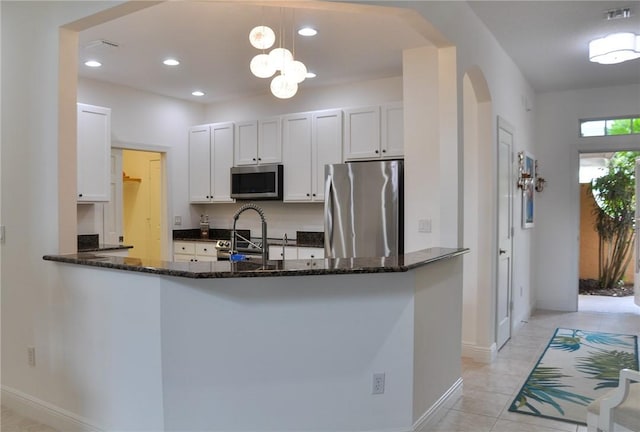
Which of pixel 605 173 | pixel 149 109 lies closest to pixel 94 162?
pixel 149 109

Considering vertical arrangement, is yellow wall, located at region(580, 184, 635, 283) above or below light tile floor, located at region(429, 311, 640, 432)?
above

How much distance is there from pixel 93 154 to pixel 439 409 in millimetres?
3863

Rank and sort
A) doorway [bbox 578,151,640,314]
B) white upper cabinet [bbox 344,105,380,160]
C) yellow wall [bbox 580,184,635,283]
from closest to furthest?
white upper cabinet [bbox 344,105,380,160] → doorway [bbox 578,151,640,314] → yellow wall [bbox 580,184,635,283]

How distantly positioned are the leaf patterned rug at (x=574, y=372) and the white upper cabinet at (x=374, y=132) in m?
2.32

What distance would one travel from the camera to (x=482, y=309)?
4.23 meters

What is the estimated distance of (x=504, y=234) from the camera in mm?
4707

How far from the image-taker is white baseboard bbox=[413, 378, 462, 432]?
271cm

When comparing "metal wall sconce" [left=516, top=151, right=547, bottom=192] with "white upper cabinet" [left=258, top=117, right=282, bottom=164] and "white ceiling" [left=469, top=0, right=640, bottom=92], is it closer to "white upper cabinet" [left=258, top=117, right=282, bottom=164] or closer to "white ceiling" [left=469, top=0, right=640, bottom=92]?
"white ceiling" [left=469, top=0, right=640, bottom=92]

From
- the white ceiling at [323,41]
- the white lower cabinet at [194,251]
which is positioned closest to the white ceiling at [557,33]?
the white ceiling at [323,41]

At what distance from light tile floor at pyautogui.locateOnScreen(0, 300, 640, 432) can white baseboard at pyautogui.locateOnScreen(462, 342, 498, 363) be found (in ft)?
0.19

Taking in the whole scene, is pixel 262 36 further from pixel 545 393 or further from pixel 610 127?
pixel 610 127

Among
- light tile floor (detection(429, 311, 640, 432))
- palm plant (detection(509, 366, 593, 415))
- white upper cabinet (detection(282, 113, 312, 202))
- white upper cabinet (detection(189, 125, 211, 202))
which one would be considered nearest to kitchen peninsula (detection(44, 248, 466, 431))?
light tile floor (detection(429, 311, 640, 432))

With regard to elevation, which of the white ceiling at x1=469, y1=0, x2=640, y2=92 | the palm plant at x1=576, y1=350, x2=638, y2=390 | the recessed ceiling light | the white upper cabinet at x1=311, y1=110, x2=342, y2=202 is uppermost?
the white ceiling at x1=469, y1=0, x2=640, y2=92

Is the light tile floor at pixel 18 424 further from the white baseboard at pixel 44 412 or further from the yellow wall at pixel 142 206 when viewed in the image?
the yellow wall at pixel 142 206
